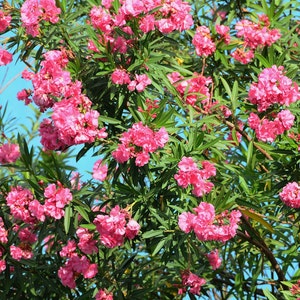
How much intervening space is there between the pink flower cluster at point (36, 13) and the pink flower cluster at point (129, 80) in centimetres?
47

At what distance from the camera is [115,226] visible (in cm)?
353

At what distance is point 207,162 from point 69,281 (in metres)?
0.93

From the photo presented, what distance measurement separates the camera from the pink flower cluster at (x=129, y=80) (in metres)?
3.57

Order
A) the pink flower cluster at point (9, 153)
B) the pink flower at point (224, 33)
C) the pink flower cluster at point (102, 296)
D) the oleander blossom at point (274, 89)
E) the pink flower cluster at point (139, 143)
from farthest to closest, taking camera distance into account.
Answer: the pink flower cluster at point (9, 153) < the pink flower at point (224, 33) < the pink flower cluster at point (102, 296) < the oleander blossom at point (274, 89) < the pink flower cluster at point (139, 143)

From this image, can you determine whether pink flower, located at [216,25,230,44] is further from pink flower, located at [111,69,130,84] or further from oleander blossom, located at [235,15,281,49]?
pink flower, located at [111,69,130,84]

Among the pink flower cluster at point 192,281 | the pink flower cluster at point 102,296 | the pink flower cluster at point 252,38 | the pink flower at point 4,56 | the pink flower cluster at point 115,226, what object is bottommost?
the pink flower cluster at point 192,281

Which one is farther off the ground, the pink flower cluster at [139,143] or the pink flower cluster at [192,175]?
the pink flower cluster at [139,143]

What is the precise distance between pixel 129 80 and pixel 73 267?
0.96m

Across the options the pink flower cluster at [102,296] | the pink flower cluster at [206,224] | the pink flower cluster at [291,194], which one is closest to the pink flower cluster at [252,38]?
the pink flower cluster at [291,194]

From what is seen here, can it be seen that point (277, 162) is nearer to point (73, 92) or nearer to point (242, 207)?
point (242, 207)

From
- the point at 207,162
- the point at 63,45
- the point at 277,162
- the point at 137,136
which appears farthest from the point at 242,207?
the point at 63,45

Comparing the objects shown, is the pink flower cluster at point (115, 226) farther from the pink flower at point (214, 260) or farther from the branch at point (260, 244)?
the pink flower at point (214, 260)

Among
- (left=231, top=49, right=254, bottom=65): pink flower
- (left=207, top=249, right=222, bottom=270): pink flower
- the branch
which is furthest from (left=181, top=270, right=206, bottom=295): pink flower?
(left=231, top=49, right=254, bottom=65): pink flower

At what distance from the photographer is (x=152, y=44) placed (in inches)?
149
